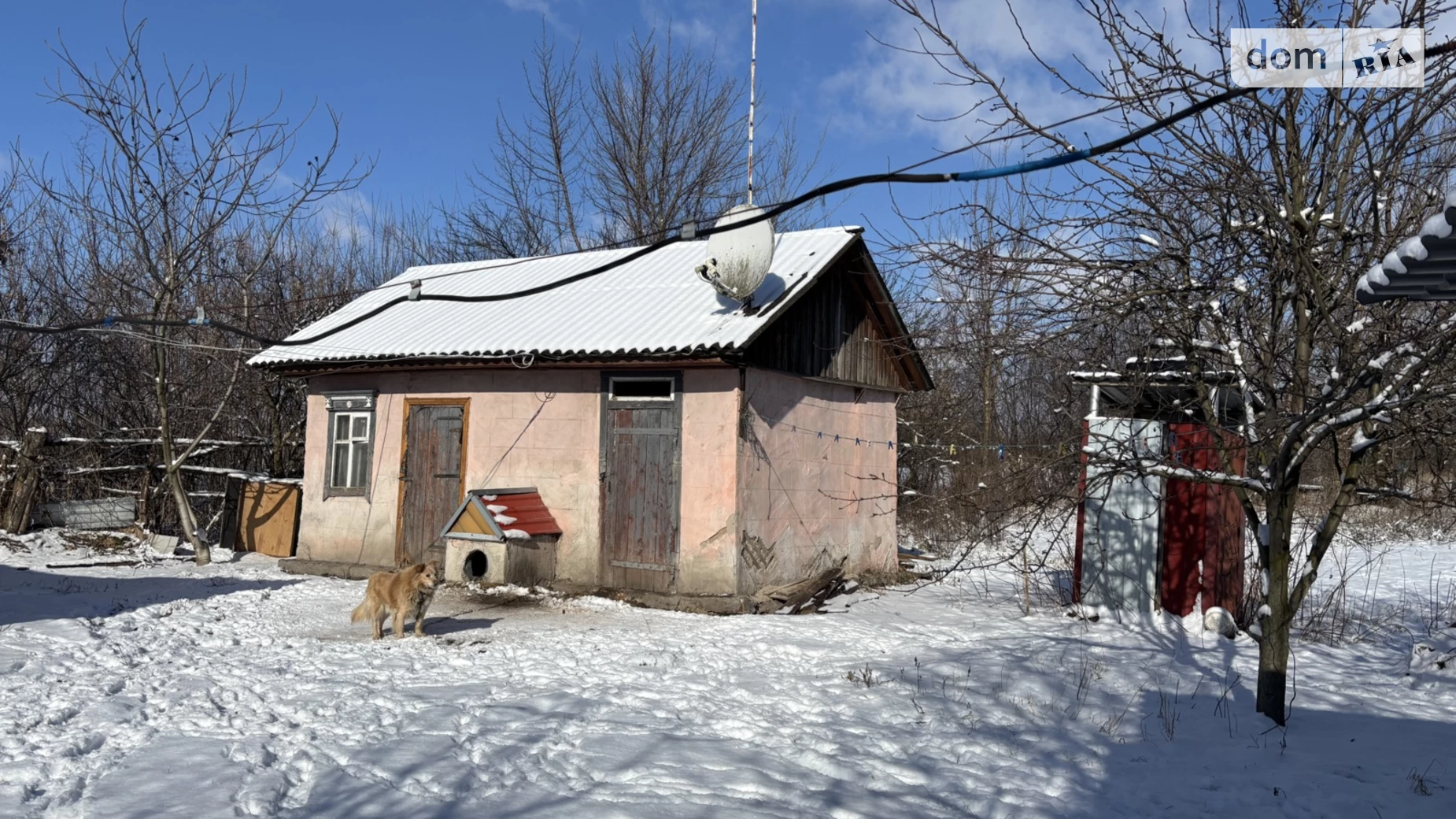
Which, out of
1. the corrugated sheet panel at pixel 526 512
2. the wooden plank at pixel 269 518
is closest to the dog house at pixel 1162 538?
the corrugated sheet panel at pixel 526 512

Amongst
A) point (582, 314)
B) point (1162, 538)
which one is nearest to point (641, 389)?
point (582, 314)

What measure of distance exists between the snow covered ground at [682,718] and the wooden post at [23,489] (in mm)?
5865

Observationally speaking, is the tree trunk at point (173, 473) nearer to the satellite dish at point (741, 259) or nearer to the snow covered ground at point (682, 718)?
the snow covered ground at point (682, 718)

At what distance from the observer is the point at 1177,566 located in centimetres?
1036

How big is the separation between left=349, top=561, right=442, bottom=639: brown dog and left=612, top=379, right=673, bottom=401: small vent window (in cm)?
340

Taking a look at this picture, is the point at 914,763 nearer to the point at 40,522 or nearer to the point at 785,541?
the point at 785,541

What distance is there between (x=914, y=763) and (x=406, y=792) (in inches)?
110

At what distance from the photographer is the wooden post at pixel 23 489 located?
15266 millimetres

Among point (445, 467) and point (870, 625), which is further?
point (445, 467)

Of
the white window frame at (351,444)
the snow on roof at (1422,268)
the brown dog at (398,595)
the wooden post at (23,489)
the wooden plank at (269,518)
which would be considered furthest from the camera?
the wooden post at (23,489)

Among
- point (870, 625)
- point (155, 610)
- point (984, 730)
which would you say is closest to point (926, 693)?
point (984, 730)

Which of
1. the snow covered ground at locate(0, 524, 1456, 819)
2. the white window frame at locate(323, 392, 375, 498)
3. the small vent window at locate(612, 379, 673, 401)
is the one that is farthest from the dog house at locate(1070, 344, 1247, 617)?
the white window frame at locate(323, 392, 375, 498)

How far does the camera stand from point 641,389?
1180 centimetres

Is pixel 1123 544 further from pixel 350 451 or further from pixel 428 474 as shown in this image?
pixel 350 451
